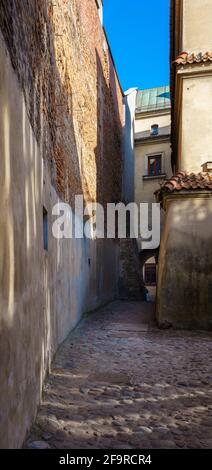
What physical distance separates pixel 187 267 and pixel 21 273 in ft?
17.6

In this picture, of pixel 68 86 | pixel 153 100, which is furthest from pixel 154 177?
pixel 68 86

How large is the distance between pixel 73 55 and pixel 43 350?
650cm

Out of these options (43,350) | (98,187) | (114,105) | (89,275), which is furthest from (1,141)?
(114,105)

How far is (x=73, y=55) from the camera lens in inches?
312

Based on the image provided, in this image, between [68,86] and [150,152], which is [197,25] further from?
[150,152]

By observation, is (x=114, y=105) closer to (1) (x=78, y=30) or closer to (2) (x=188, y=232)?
(1) (x=78, y=30)

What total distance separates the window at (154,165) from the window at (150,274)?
6928 millimetres

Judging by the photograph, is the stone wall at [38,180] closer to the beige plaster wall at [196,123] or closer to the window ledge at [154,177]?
the beige plaster wall at [196,123]

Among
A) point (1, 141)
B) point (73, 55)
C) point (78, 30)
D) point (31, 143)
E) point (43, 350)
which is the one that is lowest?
point (43, 350)

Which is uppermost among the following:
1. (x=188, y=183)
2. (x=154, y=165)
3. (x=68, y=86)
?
(x=154, y=165)

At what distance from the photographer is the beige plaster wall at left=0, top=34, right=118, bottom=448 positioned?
2402 millimetres

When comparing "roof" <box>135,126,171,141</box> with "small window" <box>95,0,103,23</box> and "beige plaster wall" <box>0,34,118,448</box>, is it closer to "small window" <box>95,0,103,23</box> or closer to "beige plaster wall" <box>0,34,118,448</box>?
"small window" <box>95,0,103,23</box>

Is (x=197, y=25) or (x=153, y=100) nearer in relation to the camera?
(x=197, y=25)

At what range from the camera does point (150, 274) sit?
25.0m
